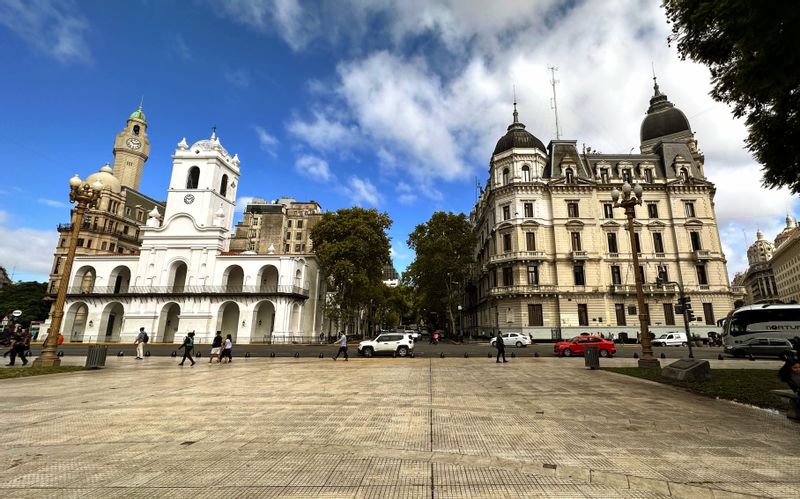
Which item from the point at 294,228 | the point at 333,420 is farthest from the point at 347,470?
the point at 294,228

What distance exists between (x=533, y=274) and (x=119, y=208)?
71.3 meters

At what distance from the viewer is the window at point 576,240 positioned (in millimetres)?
40531

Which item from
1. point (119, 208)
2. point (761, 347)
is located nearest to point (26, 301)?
point (119, 208)

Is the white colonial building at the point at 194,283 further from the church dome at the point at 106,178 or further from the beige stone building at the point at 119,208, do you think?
the church dome at the point at 106,178

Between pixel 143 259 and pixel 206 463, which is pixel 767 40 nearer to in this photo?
pixel 206 463

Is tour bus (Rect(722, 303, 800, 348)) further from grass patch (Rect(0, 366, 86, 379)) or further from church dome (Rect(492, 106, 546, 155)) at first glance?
grass patch (Rect(0, 366, 86, 379))

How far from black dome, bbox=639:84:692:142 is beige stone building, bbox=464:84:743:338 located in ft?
9.79

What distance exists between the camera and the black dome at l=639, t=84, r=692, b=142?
46.8m

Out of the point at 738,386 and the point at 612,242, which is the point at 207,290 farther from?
the point at 612,242

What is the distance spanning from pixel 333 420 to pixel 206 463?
2643 millimetres

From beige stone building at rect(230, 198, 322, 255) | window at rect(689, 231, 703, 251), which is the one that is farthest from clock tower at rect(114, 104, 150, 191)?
window at rect(689, 231, 703, 251)

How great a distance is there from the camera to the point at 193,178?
44281mm

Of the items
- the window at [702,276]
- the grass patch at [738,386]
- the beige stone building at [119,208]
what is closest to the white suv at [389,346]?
the grass patch at [738,386]

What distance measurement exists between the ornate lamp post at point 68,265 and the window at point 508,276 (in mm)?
36189
